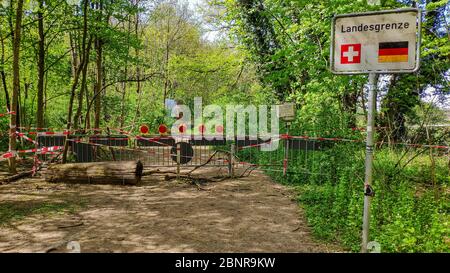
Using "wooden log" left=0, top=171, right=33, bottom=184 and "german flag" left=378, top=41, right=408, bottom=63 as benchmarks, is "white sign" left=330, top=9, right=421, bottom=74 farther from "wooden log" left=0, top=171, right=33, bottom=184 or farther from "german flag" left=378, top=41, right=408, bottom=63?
"wooden log" left=0, top=171, right=33, bottom=184

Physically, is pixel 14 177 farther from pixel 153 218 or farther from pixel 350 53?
pixel 350 53

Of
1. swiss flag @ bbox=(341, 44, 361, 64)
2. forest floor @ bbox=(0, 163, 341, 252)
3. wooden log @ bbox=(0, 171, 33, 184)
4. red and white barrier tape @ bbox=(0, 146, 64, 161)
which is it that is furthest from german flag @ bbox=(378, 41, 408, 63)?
wooden log @ bbox=(0, 171, 33, 184)

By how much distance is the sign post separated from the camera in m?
3.29

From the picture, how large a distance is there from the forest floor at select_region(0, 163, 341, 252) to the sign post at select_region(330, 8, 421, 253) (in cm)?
211

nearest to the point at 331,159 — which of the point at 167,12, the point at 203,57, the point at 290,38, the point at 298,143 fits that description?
the point at 298,143

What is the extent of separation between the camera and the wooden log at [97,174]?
29.2 ft

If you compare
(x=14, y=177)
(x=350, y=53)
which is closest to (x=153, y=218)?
(x=350, y=53)

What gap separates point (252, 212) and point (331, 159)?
295 cm

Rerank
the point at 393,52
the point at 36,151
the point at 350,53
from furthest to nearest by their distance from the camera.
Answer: the point at 36,151, the point at 350,53, the point at 393,52

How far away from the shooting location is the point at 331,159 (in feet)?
27.2

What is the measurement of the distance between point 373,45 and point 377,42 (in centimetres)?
5

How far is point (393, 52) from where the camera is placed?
133 inches

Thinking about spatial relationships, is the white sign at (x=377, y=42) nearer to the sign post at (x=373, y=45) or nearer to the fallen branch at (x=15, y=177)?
the sign post at (x=373, y=45)

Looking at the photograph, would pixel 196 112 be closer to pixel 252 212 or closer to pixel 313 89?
pixel 313 89
